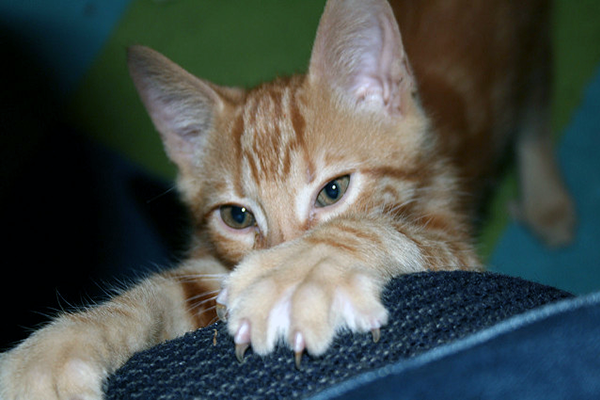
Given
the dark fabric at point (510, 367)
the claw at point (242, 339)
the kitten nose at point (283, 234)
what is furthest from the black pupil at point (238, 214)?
the dark fabric at point (510, 367)

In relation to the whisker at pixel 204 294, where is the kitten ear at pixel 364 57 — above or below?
above

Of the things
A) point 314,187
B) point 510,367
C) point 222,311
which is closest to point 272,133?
point 314,187

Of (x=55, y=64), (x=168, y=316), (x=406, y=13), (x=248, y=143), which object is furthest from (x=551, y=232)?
(x=55, y=64)

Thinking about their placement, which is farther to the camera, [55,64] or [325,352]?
[55,64]

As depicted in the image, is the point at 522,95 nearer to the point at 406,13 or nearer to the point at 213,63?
the point at 406,13

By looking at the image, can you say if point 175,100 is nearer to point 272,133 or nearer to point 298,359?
point 272,133

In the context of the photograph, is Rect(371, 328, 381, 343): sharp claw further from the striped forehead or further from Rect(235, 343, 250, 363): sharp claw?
the striped forehead

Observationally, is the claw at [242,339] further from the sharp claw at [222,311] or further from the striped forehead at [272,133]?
the striped forehead at [272,133]
